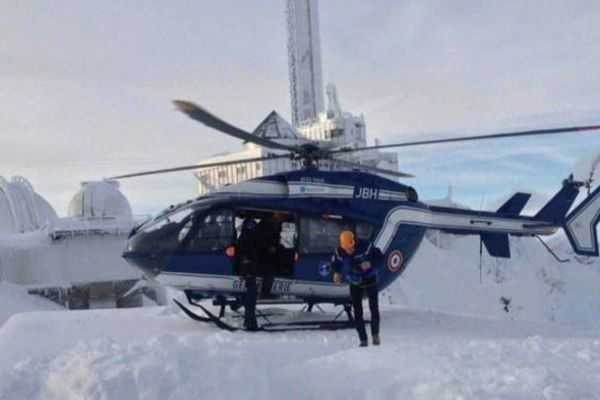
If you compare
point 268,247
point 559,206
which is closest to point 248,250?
point 268,247

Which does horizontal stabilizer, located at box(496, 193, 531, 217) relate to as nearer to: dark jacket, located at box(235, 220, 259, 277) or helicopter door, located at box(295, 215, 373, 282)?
helicopter door, located at box(295, 215, 373, 282)

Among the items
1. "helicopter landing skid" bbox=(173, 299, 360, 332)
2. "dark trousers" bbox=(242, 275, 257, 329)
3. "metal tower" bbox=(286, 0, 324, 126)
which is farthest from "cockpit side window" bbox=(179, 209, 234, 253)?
"metal tower" bbox=(286, 0, 324, 126)

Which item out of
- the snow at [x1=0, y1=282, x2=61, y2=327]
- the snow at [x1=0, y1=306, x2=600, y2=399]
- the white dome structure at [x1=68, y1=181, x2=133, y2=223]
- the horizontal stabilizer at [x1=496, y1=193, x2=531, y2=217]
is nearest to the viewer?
the snow at [x1=0, y1=306, x2=600, y2=399]

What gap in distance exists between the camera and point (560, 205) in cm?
1157

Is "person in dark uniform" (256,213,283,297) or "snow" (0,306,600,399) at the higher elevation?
"person in dark uniform" (256,213,283,297)

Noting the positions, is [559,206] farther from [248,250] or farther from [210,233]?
[210,233]

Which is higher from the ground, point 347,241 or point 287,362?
point 347,241

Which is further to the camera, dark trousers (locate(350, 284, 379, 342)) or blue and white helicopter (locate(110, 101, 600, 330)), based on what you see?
blue and white helicopter (locate(110, 101, 600, 330))

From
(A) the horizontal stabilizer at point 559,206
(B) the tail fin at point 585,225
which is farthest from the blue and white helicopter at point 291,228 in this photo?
(B) the tail fin at point 585,225

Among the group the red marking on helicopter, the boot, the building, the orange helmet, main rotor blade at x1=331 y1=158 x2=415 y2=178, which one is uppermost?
the building

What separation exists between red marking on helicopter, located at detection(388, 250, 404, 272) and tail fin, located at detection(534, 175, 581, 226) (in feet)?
9.38

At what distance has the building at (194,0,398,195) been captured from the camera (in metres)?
47.8

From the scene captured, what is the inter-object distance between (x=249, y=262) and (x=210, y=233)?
2.58ft

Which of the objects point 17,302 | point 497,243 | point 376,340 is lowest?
point 17,302
